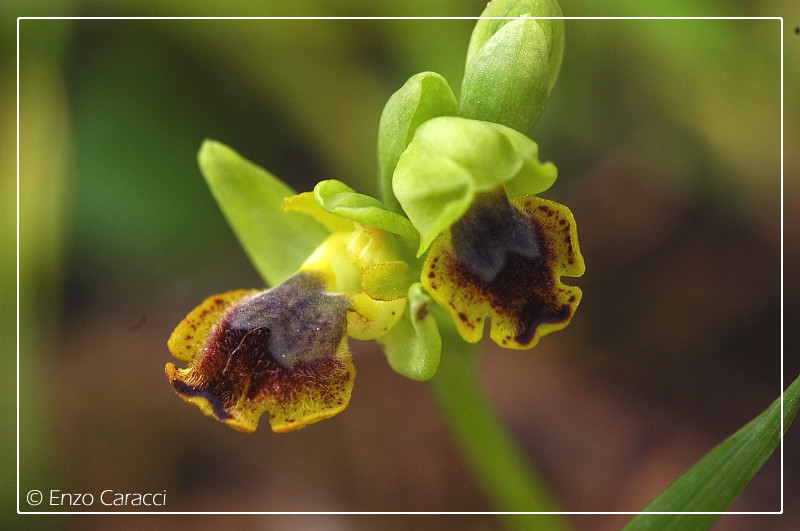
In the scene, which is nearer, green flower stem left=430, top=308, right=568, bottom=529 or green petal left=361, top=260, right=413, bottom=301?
green petal left=361, top=260, right=413, bottom=301

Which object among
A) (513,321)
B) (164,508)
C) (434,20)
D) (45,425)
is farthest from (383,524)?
(434,20)

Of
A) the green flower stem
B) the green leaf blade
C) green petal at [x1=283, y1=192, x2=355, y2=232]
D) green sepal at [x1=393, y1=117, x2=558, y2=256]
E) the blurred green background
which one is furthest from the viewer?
the blurred green background

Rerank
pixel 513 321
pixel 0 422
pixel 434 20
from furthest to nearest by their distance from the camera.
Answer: pixel 434 20 < pixel 0 422 < pixel 513 321

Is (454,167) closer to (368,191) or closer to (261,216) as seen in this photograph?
(261,216)

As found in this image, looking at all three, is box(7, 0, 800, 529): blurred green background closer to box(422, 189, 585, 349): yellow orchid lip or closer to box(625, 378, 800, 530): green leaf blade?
box(625, 378, 800, 530): green leaf blade

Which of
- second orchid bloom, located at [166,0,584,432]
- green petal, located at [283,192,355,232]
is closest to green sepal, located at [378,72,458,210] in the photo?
second orchid bloom, located at [166,0,584,432]

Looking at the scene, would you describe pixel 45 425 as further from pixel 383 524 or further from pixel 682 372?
pixel 682 372

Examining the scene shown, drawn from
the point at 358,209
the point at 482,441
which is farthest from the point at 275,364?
the point at 482,441
